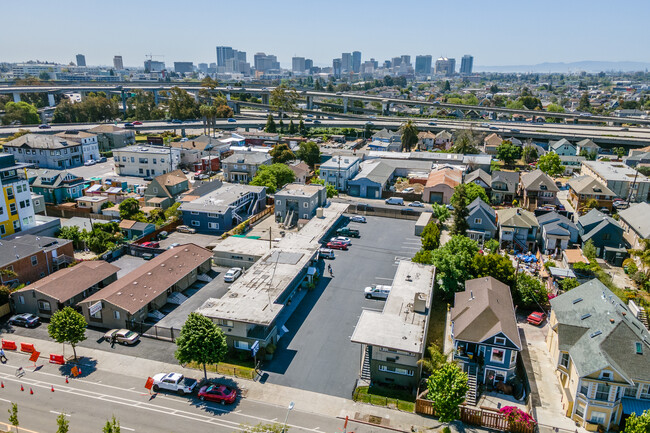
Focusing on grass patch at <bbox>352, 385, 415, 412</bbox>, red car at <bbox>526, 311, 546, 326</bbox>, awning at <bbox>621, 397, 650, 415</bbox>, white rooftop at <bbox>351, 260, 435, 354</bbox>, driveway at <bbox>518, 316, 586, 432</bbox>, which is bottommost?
driveway at <bbox>518, 316, 586, 432</bbox>

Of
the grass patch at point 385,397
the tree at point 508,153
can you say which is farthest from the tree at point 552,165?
the grass patch at point 385,397

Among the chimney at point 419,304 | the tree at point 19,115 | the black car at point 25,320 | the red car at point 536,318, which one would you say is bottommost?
the red car at point 536,318

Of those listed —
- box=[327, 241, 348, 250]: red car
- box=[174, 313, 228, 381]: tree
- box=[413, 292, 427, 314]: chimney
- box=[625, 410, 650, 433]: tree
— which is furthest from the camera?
box=[327, 241, 348, 250]: red car

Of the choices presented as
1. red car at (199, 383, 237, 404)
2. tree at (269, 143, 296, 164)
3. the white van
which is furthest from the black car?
tree at (269, 143, 296, 164)

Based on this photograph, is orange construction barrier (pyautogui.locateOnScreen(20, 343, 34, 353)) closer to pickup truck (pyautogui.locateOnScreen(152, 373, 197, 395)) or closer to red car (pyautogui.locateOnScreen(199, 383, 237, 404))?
pickup truck (pyautogui.locateOnScreen(152, 373, 197, 395))

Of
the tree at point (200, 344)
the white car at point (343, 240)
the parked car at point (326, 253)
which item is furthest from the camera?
the white car at point (343, 240)

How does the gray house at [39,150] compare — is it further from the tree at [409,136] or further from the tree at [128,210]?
the tree at [409,136]

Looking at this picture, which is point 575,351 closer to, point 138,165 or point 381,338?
point 381,338
